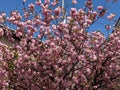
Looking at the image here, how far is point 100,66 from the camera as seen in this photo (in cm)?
886

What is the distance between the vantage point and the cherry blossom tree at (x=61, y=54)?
8.63m

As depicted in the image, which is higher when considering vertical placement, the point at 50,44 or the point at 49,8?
the point at 49,8


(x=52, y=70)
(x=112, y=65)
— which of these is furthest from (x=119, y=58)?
(x=52, y=70)

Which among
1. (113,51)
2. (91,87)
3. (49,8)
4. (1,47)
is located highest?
(49,8)

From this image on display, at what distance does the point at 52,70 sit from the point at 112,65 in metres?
1.66

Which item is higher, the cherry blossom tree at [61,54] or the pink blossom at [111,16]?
the pink blossom at [111,16]

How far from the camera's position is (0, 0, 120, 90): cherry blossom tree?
28.3 ft

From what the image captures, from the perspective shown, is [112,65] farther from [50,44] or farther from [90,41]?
[50,44]

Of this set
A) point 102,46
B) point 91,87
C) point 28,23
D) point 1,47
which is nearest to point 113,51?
point 102,46

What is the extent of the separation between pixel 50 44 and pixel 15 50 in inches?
57.0

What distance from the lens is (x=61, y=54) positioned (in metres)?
8.73

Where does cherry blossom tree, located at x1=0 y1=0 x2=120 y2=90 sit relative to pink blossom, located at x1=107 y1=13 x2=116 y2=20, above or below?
below

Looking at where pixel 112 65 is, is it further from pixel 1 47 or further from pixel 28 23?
pixel 1 47

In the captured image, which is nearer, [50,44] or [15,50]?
[50,44]
